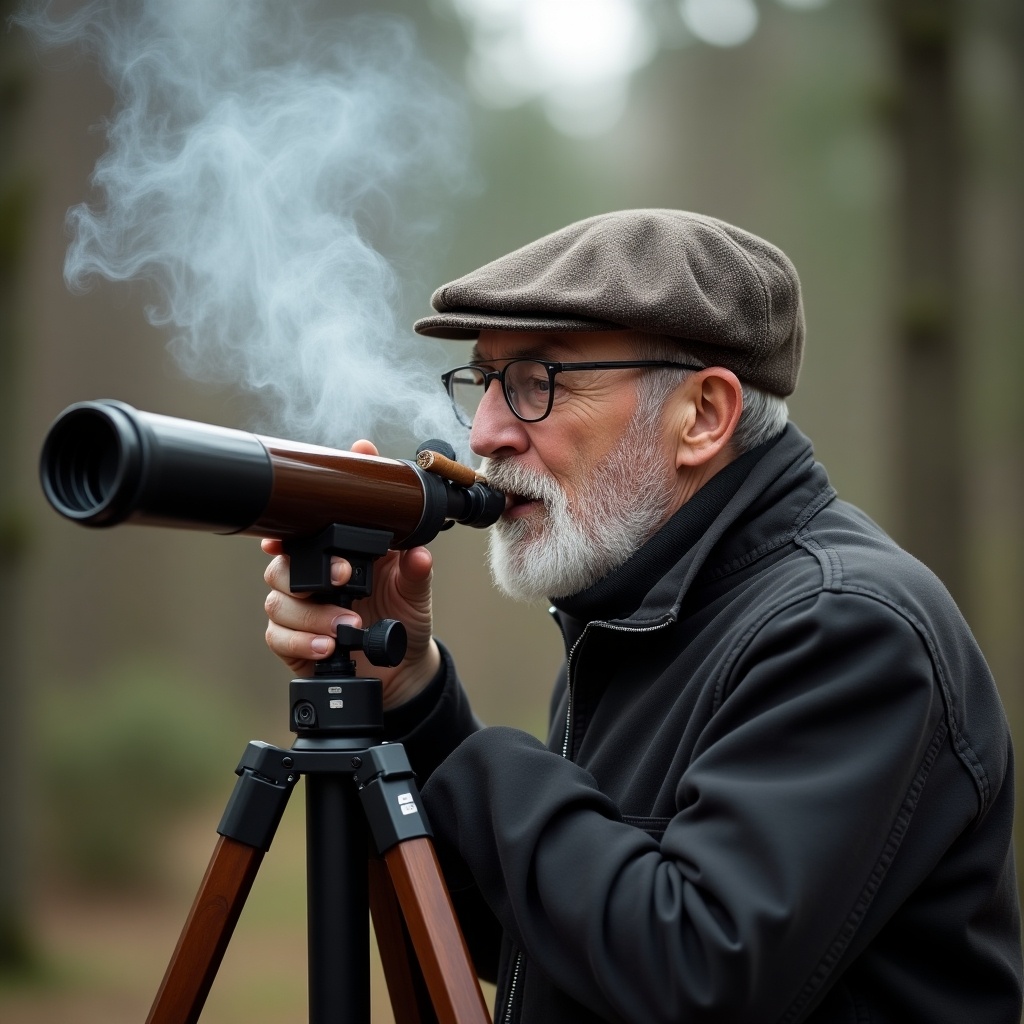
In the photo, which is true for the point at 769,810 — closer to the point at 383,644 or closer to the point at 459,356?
the point at 383,644

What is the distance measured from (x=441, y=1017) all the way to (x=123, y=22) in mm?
2275

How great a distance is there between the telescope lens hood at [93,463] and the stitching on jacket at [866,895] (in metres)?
0.93

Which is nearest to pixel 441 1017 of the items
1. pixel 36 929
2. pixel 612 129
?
pixel 36 929

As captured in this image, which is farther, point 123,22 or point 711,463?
point 123,22

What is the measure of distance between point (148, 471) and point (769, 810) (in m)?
0.79

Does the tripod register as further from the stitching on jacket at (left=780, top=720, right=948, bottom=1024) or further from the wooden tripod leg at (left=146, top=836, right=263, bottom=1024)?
the stitching on jacket at (left=780, top=720, right=948, bottom=1024)

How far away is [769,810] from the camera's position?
1.18 m

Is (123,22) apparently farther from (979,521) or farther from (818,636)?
(979,521)

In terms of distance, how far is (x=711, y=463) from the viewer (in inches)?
70.0

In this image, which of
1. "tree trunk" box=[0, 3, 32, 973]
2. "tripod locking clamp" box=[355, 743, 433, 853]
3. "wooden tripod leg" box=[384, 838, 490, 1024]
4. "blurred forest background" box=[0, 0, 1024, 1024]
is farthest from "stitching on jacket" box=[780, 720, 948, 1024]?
"tree trunk" box=[0, 3, 32, 973]

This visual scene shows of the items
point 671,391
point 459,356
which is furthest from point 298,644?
point 459,356

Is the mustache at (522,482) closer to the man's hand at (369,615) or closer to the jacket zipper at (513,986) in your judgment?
the man's hand at (369,615)

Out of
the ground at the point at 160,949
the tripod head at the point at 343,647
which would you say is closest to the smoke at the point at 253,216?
the tripod head at the point at 343,647

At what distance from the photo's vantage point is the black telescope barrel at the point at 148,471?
1212mm
